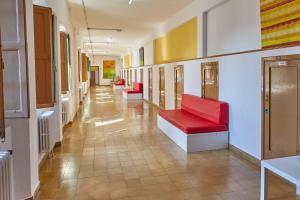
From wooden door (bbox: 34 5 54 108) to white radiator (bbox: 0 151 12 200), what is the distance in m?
1.86

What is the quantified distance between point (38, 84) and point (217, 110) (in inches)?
131

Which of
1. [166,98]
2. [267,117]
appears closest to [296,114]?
[267,117]

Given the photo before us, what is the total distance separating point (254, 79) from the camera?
13.9 feet

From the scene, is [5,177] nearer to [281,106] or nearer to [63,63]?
[281,106]

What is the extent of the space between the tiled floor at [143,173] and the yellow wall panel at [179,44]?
108 inches

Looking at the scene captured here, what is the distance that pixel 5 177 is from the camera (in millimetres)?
2199

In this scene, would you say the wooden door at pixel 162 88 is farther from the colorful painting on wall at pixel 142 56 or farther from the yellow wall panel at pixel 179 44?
the colorful painting on wall at pixel 142 56

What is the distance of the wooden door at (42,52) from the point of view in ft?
13.2

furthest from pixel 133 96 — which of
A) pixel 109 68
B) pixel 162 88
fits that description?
pixel 109 68

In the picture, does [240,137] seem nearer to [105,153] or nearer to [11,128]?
[105,153]

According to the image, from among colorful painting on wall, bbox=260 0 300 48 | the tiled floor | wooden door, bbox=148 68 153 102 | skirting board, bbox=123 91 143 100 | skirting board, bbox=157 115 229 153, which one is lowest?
the tiled floor

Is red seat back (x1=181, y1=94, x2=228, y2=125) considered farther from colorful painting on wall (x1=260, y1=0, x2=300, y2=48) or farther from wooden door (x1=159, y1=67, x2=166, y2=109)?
wooden door (x1=159, y1=67, x2=166, y2=109)

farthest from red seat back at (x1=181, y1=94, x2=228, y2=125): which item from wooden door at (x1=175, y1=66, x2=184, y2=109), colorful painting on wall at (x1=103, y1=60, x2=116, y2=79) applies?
colorful painting on wall at (x1=103, y1=60, x2=116, y2=79)

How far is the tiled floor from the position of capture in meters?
3.25
